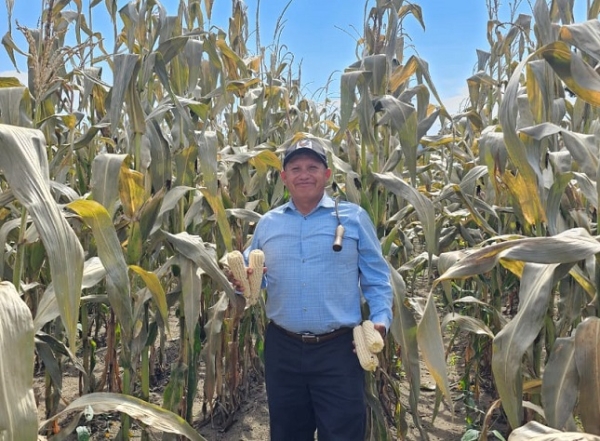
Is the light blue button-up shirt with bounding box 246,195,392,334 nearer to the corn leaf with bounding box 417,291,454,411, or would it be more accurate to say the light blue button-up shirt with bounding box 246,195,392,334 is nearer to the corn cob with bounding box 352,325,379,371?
the corn cob with bounding box 352,325,379,371

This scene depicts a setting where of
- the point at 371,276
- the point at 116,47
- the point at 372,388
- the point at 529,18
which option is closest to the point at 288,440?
the point at 372,388

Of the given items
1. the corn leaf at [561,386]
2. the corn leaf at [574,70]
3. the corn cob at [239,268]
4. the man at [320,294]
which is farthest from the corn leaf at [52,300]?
the corn leaf at [574,70]

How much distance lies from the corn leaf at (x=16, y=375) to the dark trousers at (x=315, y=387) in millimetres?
1408

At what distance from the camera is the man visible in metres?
2.34

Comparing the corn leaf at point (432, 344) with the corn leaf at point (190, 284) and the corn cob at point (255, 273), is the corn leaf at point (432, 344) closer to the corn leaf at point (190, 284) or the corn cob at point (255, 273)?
the corn cob at point (255, 273)

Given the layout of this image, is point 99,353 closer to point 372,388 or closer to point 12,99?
point 372,388

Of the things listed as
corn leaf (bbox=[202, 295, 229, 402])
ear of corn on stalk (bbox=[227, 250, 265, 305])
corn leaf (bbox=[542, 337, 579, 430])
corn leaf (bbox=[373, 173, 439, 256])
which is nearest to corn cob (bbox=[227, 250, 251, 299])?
ear of corn on stalk (bbox=[227, 250, 265, 305])

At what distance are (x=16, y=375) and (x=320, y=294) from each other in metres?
1.41

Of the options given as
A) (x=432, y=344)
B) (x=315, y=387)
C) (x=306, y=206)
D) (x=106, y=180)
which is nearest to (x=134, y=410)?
(x=106, y=180)

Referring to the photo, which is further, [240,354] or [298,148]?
[240,354]

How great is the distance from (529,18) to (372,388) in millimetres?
3064

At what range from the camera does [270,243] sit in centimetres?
245

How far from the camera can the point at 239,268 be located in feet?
6.91

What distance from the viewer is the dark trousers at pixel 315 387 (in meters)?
2.34
